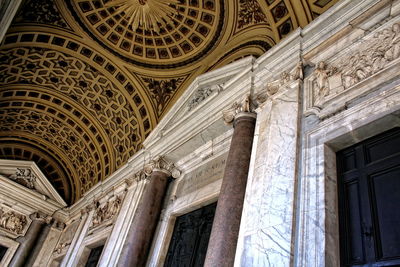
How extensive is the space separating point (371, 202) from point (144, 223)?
5.37 m

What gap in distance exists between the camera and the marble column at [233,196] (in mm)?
4723

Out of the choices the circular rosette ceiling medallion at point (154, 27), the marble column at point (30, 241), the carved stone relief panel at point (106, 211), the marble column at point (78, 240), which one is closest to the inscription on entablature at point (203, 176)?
the carved stone relief panel at point (106, 211)

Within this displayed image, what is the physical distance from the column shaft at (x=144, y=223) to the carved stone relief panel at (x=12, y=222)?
28.0 ft

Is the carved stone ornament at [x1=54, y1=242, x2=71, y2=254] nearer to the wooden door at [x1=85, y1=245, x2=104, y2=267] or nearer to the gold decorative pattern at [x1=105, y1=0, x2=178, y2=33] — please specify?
the wooden door at [x1=85, y1=245, x2=104, y2=267]

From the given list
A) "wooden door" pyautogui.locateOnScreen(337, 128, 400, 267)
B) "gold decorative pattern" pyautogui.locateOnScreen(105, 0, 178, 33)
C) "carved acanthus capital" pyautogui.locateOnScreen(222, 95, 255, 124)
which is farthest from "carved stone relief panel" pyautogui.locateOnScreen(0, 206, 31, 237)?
"wooden door" pyautogui.locateOnScreen(337, 128, 400, 267)

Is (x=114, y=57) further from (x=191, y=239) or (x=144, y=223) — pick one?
(x=191, y=239)

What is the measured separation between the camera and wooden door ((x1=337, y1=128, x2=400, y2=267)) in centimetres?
339

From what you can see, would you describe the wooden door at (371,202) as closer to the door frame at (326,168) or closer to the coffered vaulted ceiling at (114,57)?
the door frame at (326,168)

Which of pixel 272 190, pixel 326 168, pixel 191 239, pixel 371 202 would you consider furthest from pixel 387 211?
pixel 191 239

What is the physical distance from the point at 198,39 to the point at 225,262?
7429 mm

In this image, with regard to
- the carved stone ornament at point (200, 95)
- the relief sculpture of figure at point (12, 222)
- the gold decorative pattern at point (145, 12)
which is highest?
the gold decorative pattern at point (145, 12)

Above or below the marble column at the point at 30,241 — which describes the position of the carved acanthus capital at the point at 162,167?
above

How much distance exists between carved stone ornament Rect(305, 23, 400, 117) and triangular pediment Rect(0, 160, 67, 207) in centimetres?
1362

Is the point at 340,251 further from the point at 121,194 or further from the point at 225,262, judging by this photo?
the point at 121,194
